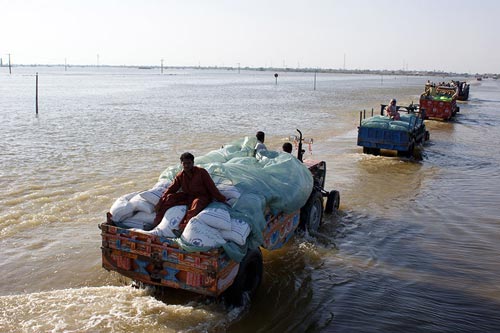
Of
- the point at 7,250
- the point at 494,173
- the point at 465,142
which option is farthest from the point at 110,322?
the point at 465,142

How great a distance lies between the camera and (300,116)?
30156mm

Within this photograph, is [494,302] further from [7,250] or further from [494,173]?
[494,173]

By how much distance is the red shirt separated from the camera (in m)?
5.72

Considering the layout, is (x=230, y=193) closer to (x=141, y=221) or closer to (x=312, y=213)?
(x=141, y=221)

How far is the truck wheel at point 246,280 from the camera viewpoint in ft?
18.2

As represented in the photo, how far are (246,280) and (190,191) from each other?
4.28 feet

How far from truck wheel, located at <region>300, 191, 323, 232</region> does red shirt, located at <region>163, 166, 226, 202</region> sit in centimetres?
258

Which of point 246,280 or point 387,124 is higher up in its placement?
point 387,124

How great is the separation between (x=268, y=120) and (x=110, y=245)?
22.6m

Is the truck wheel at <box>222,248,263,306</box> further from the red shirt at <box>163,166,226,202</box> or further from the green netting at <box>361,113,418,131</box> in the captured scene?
the green netting at <box>361,113,418,131</box>

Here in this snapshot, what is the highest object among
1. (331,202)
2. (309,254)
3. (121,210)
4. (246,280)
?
(121,210)

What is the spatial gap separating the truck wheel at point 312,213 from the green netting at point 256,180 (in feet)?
2.02

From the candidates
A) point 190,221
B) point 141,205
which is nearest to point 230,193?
point 190,221

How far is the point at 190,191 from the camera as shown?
Answer: 5797 millimetres
